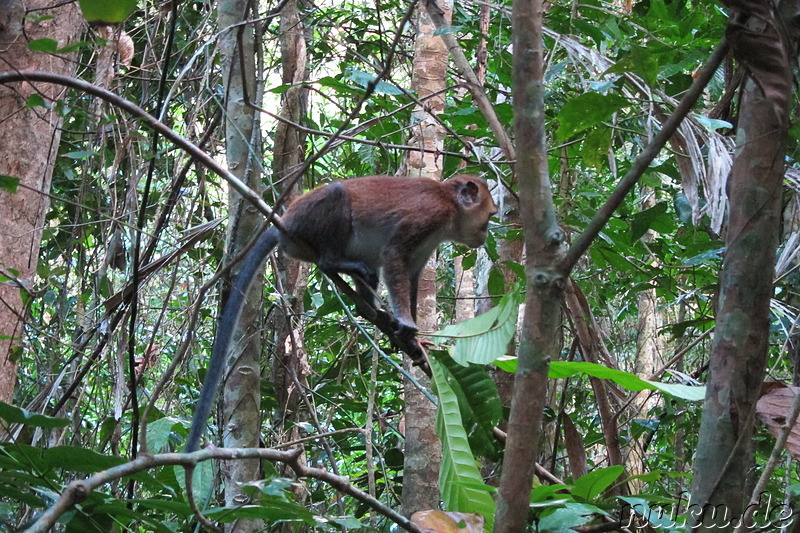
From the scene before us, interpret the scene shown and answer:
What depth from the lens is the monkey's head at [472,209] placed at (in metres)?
4.75

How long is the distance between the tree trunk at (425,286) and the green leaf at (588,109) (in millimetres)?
1431

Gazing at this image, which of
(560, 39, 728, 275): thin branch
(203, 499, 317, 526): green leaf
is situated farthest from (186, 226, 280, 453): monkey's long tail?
(560, 39, 728, 275): thin branch

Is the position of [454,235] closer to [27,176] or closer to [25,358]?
[27,176]

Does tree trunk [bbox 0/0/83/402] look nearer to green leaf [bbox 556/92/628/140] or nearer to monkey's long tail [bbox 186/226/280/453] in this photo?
monkey's long tail [bbox 186/226/280/453]

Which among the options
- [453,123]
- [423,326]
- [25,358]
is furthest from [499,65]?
[25,358]

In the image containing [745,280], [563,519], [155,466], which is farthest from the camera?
[563,519]

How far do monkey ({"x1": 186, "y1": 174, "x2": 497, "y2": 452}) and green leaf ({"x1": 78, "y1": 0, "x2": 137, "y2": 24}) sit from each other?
217cm

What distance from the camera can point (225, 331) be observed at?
132 inches

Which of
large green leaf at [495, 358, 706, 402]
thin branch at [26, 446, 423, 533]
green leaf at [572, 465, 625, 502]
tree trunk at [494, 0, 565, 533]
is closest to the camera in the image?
thin branch at [26, 446, 423, 533]

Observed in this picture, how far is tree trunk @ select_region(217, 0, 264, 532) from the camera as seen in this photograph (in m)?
3.49

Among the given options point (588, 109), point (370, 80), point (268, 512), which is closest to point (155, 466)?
point (268, 512)

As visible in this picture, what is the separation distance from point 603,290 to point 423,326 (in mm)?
2547

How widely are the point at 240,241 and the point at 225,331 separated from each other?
456 mm

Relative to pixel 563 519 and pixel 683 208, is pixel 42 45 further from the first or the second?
pixel 683 208
